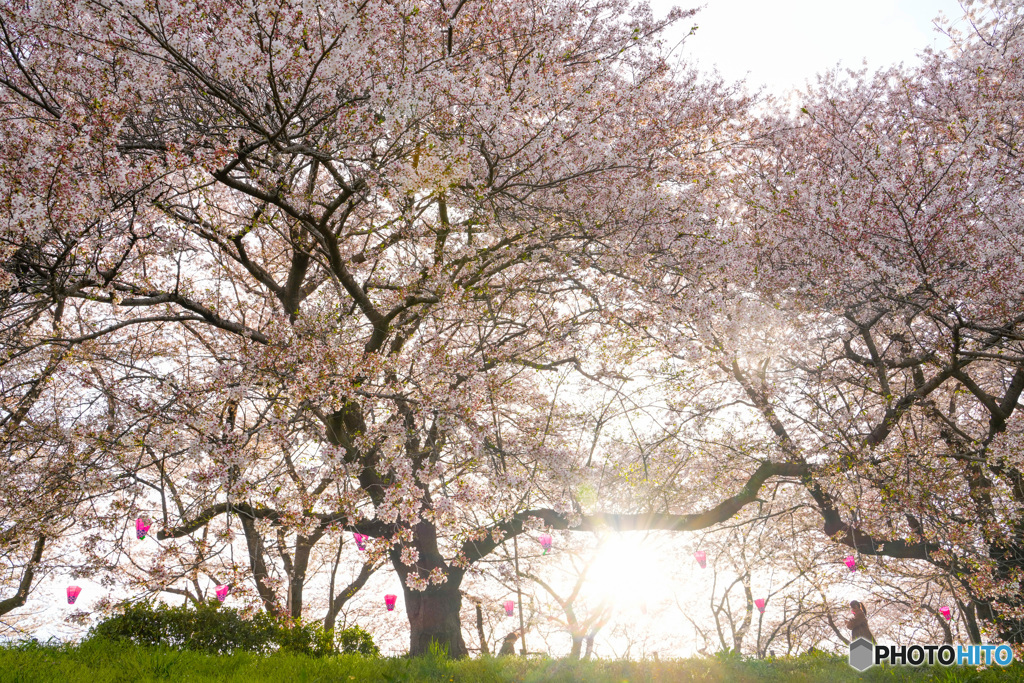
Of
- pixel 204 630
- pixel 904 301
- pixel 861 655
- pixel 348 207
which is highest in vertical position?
pixel 348 207

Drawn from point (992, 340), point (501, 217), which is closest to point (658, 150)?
point (501, 217)

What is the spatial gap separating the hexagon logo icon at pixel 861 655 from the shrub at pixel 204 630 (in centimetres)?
636

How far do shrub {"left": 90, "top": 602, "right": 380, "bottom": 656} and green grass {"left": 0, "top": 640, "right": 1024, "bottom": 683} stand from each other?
0.47 m

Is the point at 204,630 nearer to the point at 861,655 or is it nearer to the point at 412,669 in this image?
the point at 412,669

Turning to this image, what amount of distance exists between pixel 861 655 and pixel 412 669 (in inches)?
202

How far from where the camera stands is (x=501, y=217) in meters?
7.08

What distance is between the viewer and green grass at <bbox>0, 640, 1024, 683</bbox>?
5.58 metres

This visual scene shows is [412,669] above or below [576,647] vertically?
above

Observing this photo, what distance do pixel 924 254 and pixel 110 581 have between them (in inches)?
379

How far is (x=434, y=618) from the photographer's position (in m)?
9.05

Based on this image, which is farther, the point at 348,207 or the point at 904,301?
the point at 904,301

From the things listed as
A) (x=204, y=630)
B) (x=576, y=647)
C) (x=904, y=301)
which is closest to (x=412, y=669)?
(x=576, y=647)

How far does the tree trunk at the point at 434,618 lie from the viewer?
8.87 meters

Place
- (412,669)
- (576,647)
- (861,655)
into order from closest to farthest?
(412,669) → (861,655) → (576,647)
